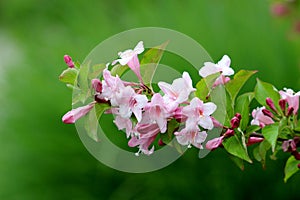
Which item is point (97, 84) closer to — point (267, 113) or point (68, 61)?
point (68, 61)

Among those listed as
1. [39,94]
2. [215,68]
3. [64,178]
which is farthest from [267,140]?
[39,94]

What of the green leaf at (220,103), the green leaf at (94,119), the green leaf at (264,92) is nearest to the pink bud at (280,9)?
the green leaf at (264,92)

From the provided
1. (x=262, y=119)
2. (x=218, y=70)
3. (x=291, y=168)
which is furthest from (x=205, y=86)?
(x=291, y=168)

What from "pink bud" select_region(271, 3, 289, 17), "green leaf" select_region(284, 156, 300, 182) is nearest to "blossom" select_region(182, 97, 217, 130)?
"green leaf" select_region(284, 156, 300, 182)

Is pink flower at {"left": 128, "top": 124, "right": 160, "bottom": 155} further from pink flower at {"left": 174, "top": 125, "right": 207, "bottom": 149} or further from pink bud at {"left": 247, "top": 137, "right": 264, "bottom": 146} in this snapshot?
pink bud at {"left": 247, "top": 137, "right": 264, "bottom": 146}

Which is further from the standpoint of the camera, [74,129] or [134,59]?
[74,129]

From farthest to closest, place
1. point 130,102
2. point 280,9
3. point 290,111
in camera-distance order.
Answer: point 280,9 → point 290,111 → point 130,102

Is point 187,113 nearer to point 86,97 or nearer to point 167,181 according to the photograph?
point 86,97
